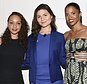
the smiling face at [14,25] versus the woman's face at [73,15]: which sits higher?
the woman's face at [73,15]

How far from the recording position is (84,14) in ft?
8.57

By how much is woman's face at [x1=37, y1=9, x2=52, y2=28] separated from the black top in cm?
34

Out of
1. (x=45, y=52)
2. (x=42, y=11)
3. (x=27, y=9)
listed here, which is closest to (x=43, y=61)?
(x=45, y=52)

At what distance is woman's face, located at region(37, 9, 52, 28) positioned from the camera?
2176mm

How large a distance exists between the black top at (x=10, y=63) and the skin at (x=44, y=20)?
12.2 inches

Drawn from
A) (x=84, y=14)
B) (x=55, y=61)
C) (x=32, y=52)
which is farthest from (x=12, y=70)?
(x=84, y=14)

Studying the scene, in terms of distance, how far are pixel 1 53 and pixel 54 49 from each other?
49 cm

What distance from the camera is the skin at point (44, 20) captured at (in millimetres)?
2178

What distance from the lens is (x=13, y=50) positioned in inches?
90.8

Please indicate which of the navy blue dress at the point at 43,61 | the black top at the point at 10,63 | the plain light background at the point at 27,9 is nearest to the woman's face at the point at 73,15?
the navy blue dress at the point at 43,61

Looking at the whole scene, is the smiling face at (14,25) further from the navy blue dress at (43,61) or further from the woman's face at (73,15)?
the woman's face at (73,15)

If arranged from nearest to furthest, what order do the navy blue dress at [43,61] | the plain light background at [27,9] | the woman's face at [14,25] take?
the navy blue dress at [43,61], the woman's face at [14,25], the plain light background at [27,9]

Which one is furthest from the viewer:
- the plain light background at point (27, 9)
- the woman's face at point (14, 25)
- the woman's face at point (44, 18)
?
the plain light background at point (27, 9)

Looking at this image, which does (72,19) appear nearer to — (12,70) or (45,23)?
(45,23)
